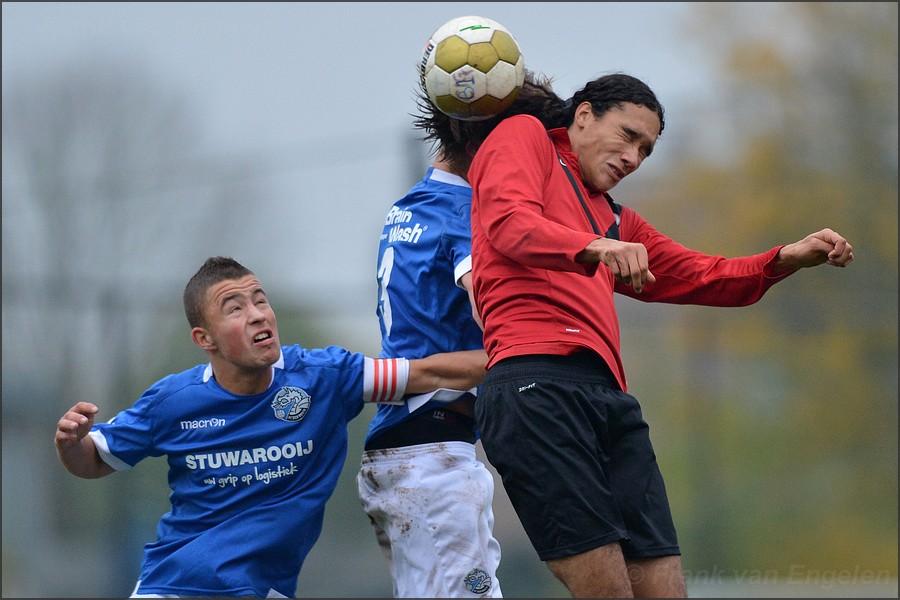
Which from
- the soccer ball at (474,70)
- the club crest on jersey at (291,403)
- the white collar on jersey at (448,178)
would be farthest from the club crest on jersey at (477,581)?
the soccer ball at (474,70)

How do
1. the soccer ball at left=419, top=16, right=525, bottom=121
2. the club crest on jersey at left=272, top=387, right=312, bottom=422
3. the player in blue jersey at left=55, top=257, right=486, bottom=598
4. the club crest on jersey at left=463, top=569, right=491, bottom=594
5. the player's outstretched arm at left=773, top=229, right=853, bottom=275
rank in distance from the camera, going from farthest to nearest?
1. the club crest on jersey at left=272, top=387, right=312, bottom=422
2. the player in blue jersey at left=55, top=257, right=486, bottom=598
3. the club crest on jersey at left=463, top=569, right=491, bottom=594
4. the soccer ball at left=419, top=16, right=525, bottom=121
5. the player's outstretched arm at left=773, top=229, right=853, bottom=275

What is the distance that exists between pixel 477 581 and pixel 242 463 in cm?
88

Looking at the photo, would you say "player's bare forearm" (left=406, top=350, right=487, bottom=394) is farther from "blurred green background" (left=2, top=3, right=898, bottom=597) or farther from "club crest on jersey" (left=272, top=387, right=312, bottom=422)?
"blurred green background" (left=2, top=3, right=898, bottom=597)

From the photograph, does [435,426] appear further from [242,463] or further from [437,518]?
[242,463]

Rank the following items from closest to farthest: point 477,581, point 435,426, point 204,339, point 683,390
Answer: point 477,581, point 435,426, point 204,339, point 683,390

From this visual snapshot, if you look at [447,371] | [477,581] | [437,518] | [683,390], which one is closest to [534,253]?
[447,371]

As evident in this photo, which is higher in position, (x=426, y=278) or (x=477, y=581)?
(x=426, y=278)

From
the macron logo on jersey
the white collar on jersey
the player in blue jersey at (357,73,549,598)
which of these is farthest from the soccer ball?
the macron logo on jersey

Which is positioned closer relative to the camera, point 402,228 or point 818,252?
point 818,252

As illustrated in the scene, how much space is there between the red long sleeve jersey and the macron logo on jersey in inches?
20.9

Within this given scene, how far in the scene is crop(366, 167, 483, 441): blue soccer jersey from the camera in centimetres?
369

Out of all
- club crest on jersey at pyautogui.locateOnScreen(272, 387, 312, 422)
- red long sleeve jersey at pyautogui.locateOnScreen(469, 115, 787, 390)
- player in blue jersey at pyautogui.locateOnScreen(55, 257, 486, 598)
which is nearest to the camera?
red long sleeve jersey at pyautogui.locateOnScreen(469, 115, 787, 390)

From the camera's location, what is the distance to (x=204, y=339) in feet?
13.0

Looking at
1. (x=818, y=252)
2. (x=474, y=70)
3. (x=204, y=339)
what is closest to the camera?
(x=818, y=252)
